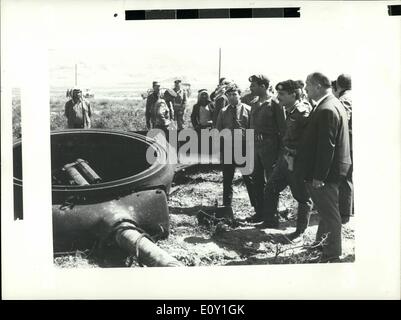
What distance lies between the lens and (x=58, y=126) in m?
2.66

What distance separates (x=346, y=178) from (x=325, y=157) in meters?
0.18

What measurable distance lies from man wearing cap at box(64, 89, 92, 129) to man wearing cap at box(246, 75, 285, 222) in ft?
3.11

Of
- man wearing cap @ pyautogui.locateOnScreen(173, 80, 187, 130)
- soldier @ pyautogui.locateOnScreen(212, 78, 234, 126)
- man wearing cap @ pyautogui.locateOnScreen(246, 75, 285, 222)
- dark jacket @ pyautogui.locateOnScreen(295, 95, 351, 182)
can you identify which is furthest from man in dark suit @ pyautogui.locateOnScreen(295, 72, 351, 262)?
man wearing cap @ pyautogui.locateOnScreen(173, 80, 187, 130)

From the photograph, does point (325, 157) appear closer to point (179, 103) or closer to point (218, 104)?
point (218, 104)

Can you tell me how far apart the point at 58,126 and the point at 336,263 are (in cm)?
178

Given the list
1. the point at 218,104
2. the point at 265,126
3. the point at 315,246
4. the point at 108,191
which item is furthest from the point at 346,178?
the point at 108,191

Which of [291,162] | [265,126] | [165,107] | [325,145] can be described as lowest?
[291,162]

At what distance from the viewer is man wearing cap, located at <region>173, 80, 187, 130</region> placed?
266cm

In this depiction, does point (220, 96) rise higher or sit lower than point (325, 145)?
higher

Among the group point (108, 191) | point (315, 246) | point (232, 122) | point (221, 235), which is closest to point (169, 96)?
point (232, 122)

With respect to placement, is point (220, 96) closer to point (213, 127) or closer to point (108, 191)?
point (213, 127)

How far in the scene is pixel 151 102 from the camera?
267cm
